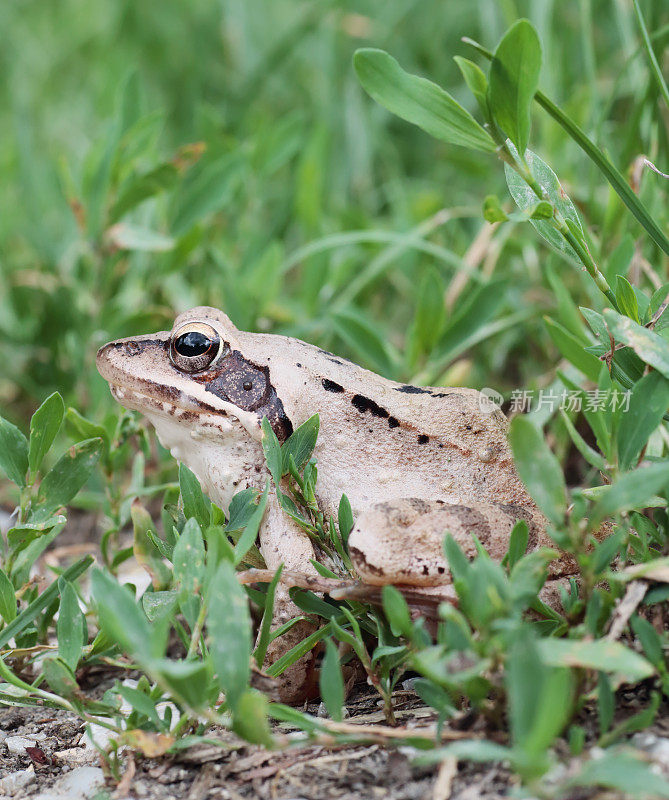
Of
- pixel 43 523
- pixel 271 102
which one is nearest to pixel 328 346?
pixel 43 523

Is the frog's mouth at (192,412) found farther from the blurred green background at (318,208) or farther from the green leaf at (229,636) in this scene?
the green leaf at (229,636)

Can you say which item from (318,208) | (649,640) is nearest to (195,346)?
(649,640)

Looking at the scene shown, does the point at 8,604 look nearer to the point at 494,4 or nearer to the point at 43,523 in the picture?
the point at 43,523

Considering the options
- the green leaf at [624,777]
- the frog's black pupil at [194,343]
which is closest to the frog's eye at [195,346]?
the frog's black pupil at [194,343]

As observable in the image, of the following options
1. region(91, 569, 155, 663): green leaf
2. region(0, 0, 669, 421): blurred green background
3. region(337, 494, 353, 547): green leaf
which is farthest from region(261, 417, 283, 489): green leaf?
region(0, 0, 669, 421): blurred green background

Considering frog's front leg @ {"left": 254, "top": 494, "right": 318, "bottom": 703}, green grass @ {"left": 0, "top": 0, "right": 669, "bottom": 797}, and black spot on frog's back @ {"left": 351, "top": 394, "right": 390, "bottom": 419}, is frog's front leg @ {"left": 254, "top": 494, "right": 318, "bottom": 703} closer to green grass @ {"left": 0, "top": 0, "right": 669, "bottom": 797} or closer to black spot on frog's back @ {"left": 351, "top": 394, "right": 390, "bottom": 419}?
green grass @ {"left": 0, "top": 0, "right": 669, "bottom": 797}

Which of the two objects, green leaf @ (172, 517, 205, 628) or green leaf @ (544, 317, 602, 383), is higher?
green leaf @ (544, 317, 602, 383)
